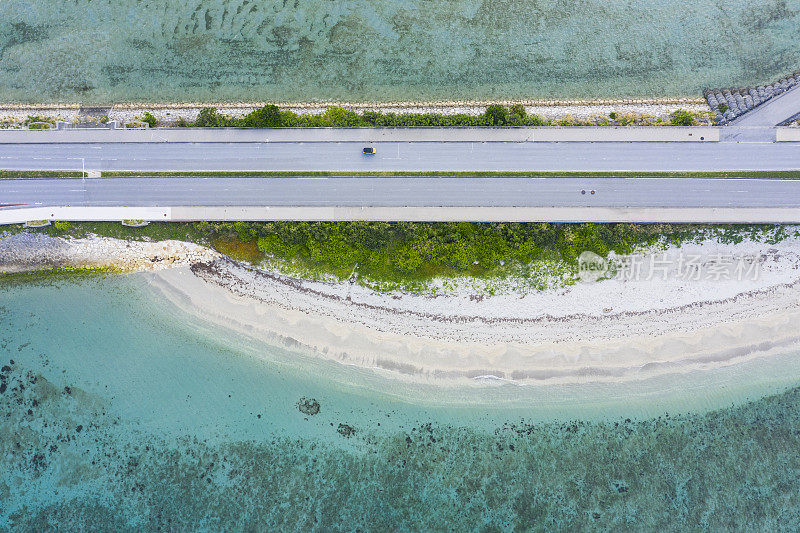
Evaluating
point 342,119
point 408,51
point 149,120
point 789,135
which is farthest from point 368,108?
point 789,135

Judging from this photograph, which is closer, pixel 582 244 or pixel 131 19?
pixel 582 244

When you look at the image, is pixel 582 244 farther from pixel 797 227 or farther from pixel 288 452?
pixel 288 452

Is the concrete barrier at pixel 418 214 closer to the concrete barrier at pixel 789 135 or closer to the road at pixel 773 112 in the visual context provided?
the concrete barrier at pixel 789 135

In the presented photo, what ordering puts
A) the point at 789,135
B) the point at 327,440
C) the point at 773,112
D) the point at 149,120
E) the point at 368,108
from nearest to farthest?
the point at 789,135 < the point at 773,112 < the point at 149,120 < the point at 327,440 < the point at 368,108

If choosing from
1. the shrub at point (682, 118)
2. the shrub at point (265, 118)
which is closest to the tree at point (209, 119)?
the shrub at point (265, 118)

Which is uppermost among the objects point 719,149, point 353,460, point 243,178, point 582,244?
point 719,149

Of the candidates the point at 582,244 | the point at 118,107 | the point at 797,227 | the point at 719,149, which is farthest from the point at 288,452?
the point at 797,227

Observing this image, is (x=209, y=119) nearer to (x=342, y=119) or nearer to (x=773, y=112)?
(x=342, y=119)
